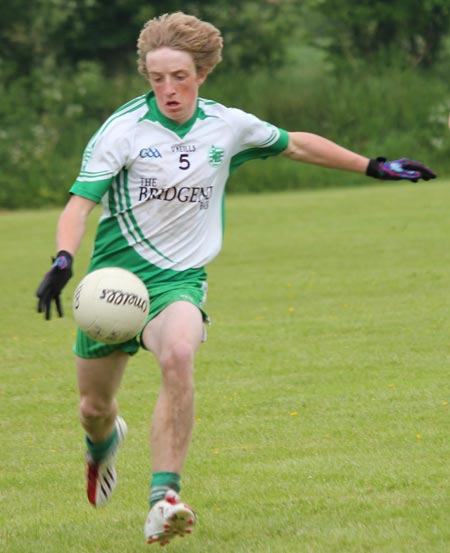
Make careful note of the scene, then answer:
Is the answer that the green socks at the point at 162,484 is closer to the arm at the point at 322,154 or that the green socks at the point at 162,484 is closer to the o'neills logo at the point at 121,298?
the o'neills logo at the point at 121,298

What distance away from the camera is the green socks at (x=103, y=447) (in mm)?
6844

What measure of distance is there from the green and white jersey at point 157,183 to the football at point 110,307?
369 mm

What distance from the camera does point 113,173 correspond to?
6.16m

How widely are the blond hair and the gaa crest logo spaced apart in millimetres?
360

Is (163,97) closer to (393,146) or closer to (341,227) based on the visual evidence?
(341,227)

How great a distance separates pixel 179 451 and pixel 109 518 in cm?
87

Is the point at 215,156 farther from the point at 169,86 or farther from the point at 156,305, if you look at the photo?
the point at 156,305

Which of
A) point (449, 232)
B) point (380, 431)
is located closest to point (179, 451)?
point (380, 431)

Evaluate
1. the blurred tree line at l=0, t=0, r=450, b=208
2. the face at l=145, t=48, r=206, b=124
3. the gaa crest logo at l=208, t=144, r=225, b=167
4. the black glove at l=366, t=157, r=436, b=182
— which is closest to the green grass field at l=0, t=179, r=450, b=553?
the black glove at l=366, t=157, r=436, b=182

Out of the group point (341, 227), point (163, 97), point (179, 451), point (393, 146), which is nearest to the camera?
point (179, 451)

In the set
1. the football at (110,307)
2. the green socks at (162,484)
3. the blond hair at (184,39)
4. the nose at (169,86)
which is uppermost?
the blond hair at (184,39)

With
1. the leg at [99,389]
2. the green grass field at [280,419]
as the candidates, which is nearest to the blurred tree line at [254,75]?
the green grass field at [280,419]

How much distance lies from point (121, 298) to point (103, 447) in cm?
124

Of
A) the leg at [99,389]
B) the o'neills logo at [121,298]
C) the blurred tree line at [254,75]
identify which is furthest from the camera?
the blurred tree line at [254,75]
